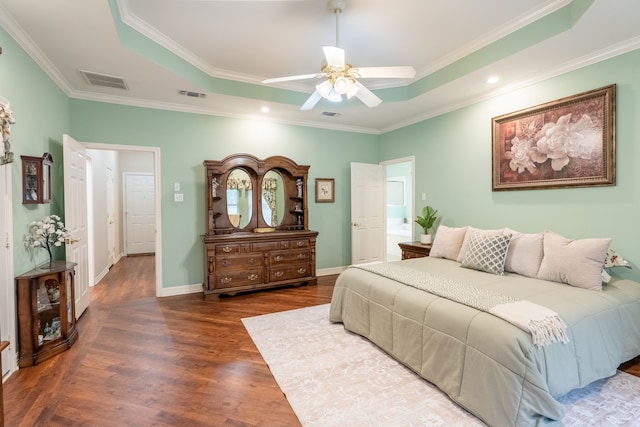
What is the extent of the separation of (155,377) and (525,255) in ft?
10.8

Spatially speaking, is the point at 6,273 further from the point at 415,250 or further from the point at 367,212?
the point at 367,212

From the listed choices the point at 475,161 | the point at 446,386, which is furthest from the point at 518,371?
the point at 475,161

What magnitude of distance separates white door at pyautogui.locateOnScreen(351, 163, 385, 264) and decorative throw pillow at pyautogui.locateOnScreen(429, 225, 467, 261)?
5.80 feet

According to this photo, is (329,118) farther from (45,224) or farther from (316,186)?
(45,224)

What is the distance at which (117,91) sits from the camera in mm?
3752

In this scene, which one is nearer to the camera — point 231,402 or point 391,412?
point 391,412

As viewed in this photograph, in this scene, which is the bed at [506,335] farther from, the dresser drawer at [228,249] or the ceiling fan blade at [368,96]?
the dresser drawer at [228,249]

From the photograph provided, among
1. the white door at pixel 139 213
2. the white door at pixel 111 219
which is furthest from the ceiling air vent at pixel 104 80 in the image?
the white door at pixel 139 213

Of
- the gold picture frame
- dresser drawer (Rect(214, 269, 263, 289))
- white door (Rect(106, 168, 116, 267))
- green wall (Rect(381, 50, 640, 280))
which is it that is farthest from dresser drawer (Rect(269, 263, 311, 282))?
white door (Rect(106, 168, 116, 267))

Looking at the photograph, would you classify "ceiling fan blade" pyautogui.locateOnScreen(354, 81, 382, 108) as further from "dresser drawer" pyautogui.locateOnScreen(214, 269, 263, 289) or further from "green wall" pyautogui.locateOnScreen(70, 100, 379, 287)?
"dresser drawer" pyautogui.locateOnScreen(214, 269, 263, 289)

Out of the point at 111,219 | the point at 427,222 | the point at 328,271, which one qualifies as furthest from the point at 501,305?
the point at 111,219

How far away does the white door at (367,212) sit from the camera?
5.41 meters

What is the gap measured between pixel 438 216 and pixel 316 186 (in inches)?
78.4

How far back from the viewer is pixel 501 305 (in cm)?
197
